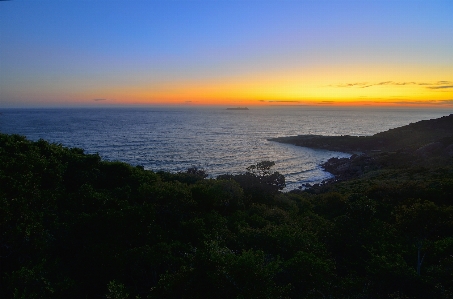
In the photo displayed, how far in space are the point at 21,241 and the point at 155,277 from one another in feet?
20.4

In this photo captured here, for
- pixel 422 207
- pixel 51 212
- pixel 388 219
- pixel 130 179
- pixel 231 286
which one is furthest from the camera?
pixel 130 179

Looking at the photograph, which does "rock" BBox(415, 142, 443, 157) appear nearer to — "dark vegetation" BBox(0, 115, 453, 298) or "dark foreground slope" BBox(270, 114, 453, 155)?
"dark foreground slope" BBox(270, 114, 453, 155)

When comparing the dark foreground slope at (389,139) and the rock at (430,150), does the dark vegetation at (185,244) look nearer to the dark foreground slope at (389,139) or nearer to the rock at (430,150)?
the rock at (430,150)

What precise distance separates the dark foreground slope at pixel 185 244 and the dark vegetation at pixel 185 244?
0.18 ft

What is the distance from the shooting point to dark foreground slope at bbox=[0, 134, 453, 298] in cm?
907

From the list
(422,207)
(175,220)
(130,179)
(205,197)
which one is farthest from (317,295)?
(130,179)

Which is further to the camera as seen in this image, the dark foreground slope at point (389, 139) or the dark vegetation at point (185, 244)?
the dark foreground slope at point (389, 139)

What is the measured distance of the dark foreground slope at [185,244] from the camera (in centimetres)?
907

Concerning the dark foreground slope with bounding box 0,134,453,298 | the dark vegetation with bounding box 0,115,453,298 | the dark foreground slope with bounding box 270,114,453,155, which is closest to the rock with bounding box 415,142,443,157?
the dark foreground slope with bounding box 270,114,453,155

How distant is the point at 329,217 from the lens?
76.8 ft

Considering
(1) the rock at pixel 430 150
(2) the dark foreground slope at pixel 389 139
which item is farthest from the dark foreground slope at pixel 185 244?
(2) the dark foreground slope at pixel 389 139

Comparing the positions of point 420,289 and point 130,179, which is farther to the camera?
point 130,179

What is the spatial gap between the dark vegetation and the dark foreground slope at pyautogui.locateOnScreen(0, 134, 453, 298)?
2.1 inches

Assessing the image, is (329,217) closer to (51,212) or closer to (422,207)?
(422,207)
